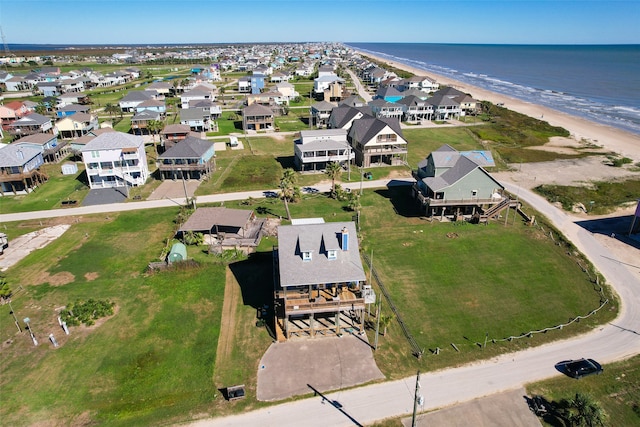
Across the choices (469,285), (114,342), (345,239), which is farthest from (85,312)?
(469,285)

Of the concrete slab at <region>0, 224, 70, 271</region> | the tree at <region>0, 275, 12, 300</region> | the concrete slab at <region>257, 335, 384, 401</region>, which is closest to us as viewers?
the concrete slab at <region>257, 335, 384, 401</region>

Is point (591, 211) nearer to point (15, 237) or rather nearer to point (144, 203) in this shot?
point (144, 203)

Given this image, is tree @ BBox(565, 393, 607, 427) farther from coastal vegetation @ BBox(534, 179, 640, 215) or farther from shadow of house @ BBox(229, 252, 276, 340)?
coastal vegetation @ BBox(534, 179, 640, 215)

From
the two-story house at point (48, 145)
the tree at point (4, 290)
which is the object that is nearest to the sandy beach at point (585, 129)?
the tree at point (4, 290)

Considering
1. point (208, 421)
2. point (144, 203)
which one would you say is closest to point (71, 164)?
point (144, 203)

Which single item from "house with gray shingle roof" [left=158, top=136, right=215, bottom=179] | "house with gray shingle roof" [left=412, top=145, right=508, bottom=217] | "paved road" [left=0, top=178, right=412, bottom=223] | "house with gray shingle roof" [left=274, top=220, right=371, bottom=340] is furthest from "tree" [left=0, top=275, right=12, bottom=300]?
"house with gray shingle roof" [left=412, top=145, right=508, bottom=217]
